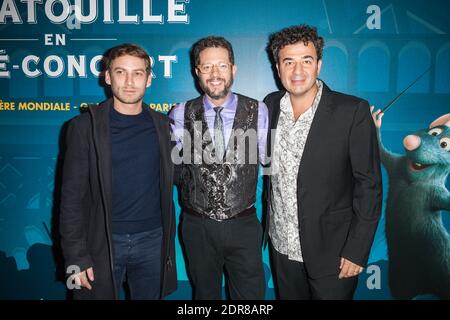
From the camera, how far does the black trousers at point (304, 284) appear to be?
1.98 metres

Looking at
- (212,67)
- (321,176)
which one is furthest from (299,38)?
(321,176)

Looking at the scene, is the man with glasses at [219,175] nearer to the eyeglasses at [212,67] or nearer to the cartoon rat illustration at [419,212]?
the eyeglasses at [212,67]

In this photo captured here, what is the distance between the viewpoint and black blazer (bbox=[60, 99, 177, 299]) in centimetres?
189

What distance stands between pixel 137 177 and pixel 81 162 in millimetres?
297

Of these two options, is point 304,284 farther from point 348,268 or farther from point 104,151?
point 104,151

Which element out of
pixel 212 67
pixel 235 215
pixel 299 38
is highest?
pixel 299 38

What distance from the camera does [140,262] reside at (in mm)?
2074

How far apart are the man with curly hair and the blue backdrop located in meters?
0.85

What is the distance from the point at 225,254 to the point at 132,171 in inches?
29.3

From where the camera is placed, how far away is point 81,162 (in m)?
1.90

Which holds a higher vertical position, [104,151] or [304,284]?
[104,151]

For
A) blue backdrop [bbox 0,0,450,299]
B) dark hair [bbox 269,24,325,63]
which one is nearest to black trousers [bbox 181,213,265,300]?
blue backdrop [bbox 0,0,450,299]

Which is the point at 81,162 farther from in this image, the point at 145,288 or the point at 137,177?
the point at 145,288
